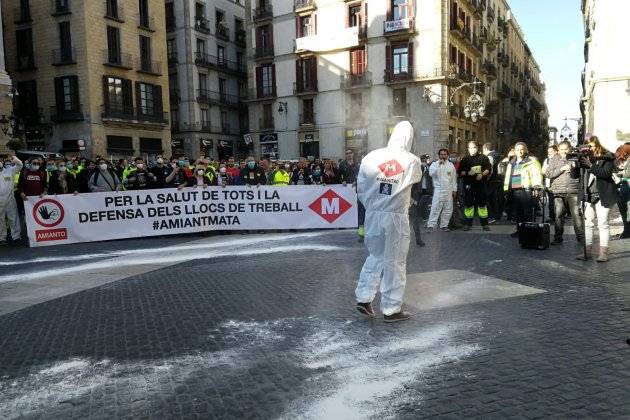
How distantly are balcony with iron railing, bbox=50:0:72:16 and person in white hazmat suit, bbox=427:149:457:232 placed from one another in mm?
30167

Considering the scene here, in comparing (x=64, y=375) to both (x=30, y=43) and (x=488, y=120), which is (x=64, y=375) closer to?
(x=30, y=43)

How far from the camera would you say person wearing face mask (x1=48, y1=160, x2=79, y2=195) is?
1219 cm

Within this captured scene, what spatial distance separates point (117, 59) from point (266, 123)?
42.3 ft

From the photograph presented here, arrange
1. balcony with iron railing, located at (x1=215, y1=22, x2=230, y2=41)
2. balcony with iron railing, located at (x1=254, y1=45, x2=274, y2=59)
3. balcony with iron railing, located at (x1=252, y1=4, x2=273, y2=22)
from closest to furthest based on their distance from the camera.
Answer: balcony with iron railing, located at (x1=252, y1=4, x2=273, y2=22), balcony with iron railing, located at (x1=254, y1=45, x2=274, y2=59), balcony with iron railing, located at (x1=215, y1=22, x2=230, y2=41)

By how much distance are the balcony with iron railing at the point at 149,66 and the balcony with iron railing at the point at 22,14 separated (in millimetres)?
7185

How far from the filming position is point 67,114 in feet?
108

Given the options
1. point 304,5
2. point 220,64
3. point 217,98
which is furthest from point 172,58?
point 304,5

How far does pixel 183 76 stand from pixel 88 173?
1245 inches

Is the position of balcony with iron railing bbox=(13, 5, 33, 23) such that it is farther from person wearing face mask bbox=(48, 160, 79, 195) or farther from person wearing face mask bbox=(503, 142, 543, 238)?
person wearing face mask bbox=(503, 142, 543, 238)

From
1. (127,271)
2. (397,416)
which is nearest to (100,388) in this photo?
(397,416)

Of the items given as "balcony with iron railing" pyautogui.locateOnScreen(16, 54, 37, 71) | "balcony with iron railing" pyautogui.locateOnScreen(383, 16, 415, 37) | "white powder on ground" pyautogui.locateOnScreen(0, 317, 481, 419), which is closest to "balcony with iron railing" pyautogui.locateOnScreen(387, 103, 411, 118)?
"balcony with iron railing" pyautogui.locateOnScreen(383, 16, 415, 37)

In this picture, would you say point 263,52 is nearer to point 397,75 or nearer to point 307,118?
point 307,118

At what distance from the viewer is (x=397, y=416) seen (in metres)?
3.05

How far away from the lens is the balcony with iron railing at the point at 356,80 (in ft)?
126
